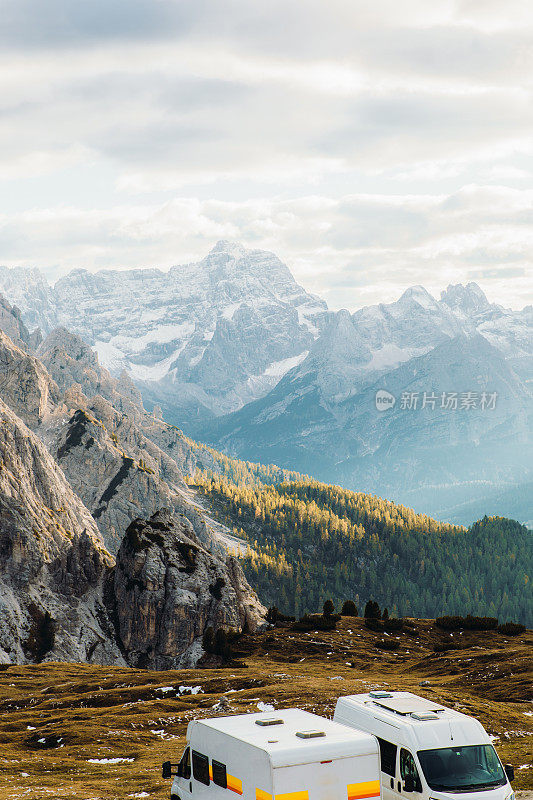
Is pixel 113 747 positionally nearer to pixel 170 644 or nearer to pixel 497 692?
pixel 497 692

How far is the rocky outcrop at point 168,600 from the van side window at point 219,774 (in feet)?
368

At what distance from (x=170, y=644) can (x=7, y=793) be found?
104359 millimetres

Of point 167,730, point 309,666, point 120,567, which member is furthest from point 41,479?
point 167,730

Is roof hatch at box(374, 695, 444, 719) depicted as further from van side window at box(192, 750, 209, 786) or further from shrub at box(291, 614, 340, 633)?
shrub at box(291, 614, 340, 633)

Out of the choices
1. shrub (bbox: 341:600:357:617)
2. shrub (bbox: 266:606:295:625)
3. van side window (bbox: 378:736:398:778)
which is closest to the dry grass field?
van side window (bbox: 378:736:398:778)

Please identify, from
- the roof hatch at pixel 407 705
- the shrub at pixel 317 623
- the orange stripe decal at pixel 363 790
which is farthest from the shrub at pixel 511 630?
the orange stripe decal at pixel 363 790

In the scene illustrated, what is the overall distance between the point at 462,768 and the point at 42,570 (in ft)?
435

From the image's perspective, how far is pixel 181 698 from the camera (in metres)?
76.1

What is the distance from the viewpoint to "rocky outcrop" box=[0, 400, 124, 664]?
135 metres

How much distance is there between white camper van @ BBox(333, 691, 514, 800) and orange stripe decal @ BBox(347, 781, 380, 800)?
355 cm

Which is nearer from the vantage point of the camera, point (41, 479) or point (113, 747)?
point (113, 747)

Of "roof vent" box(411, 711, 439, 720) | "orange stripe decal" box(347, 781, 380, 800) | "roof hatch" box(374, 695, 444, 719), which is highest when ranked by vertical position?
"roof vent" box(411, 711, 439, 720)

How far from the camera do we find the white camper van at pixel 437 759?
29375mm

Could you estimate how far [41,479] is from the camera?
169m
